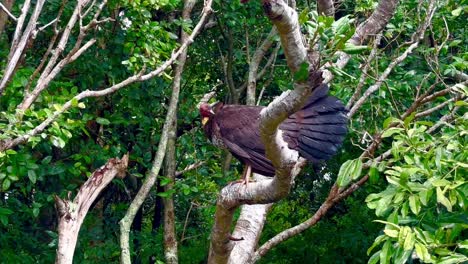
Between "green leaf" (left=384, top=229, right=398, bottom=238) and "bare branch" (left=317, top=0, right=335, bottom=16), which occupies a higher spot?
"bare branch" (left=317, top=0, right=335, bottom=16)

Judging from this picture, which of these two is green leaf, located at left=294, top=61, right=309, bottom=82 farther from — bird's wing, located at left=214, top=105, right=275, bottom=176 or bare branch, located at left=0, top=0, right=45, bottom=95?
bare branch, located at left=0, top=0, right=45, bottom=95

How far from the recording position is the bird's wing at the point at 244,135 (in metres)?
5.09

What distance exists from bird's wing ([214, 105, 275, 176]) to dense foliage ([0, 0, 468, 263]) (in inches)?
25.7

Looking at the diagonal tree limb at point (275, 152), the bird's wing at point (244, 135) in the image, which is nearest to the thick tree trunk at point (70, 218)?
the diagonal tree limb at point (275, 152)

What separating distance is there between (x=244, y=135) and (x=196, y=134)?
2.75 m

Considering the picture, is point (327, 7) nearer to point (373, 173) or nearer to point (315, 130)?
point (315, 130)

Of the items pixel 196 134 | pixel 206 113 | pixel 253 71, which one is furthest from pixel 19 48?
pixel 196 134

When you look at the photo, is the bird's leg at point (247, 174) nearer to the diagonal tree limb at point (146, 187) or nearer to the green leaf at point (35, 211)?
the diagonal tree limb at point (146, 187)

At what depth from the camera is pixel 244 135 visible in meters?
5.30

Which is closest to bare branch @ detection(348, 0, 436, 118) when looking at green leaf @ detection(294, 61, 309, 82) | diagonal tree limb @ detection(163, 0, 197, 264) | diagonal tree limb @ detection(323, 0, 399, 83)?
diagonal tree limb @ detection(323, 0, 399, 83)

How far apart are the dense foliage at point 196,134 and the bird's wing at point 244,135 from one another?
2.14ft

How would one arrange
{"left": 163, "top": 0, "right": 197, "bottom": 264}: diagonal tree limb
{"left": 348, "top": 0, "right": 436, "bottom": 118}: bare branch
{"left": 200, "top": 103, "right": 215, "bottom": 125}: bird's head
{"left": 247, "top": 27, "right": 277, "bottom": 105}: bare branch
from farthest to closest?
{"left": 163, "top": 0, "right": 197, "bottom": 264}: diagonal tree limb < {"left": 247, "top": 27, "right": 277, "bottom": 105}: bare branch < {"left": 200, "top": 103, "right": 215, "bottom": 125}: bird's head < {"left": 348, "top": 0, "right": 436, "bottom": 118}: bare branch

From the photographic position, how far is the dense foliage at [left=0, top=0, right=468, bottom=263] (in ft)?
13.2

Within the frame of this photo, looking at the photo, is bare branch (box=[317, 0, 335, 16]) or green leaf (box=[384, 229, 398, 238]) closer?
green leaf (box=[384, 229, 398, 238])
